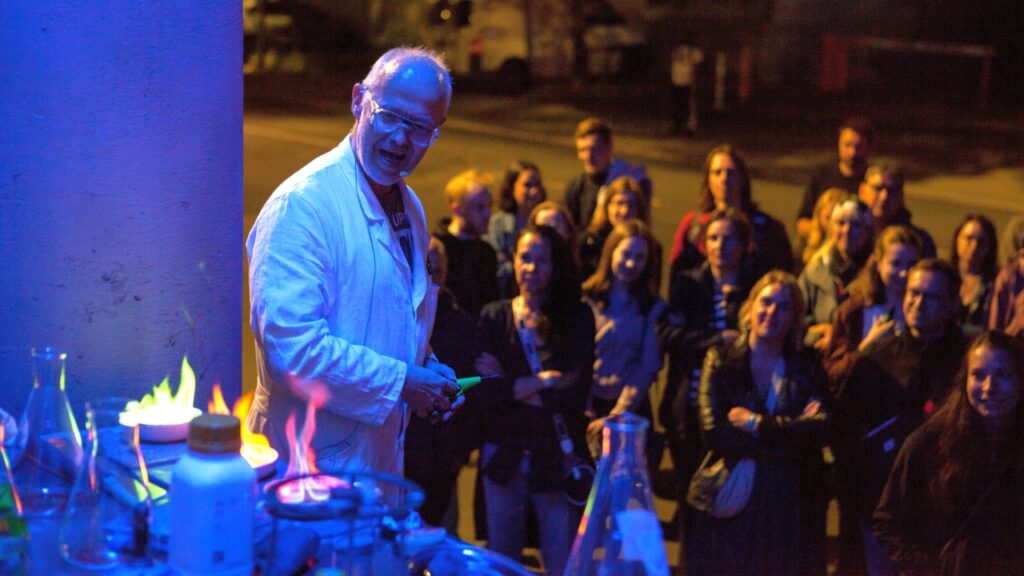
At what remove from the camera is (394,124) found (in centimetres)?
269

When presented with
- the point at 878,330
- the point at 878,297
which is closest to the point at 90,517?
the point at 878,330

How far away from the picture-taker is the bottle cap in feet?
5.84

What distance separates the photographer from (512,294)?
6.02 m

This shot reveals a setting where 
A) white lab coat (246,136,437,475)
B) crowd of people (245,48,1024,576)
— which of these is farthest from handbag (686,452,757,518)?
white lab coat (246,136,437,475)

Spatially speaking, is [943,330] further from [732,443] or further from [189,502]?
[189,502]

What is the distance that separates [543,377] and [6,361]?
7.61ft

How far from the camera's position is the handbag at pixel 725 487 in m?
4.56

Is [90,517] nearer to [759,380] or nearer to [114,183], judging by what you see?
[114,183]

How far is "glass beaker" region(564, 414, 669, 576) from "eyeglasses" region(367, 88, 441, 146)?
3.20 ft

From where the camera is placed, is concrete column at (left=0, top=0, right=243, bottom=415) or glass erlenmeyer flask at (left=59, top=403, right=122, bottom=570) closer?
glass erlenmeyer flask at (left=59, top=403, right=122, bottom=570)

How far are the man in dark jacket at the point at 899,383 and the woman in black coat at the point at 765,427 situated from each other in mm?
280

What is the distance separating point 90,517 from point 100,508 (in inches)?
0.9

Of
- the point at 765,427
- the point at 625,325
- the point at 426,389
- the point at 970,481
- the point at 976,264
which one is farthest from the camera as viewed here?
the point at 976,264

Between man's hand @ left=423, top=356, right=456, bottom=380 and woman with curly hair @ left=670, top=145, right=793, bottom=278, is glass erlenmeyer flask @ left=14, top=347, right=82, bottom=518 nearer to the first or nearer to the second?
man's hand @ left=423, top=356, right=456, bottom=380
